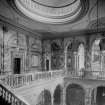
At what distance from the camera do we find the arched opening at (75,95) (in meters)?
14.5

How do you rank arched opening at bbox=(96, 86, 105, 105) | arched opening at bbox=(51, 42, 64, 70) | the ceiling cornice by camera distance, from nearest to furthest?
1. the ceiling cornice
2. arched opening at bbox=(96, 86, 105, 105)
3. arched opening at bbox=(51, 42, 64, 70)

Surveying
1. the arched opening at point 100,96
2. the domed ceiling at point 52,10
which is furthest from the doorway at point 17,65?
the arched opening at point 100,96

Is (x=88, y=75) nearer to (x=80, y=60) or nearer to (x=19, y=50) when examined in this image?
(x=80, y=60)

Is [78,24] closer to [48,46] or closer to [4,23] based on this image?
[48,46]

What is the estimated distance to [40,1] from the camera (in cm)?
1192

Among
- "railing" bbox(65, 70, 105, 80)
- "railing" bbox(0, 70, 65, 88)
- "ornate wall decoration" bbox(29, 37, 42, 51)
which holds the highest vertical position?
"ornate wall decoration" bbox(29, 37, 42, 51)

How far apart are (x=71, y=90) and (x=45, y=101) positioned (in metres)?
3.53

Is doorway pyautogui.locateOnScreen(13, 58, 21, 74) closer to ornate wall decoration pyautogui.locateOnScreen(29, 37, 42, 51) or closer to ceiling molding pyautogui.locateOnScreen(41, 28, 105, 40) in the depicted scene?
ornate wall decoration pyautogui.locateOnScreen(29, 37, 42, 51)

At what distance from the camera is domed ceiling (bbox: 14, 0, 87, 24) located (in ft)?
36.6

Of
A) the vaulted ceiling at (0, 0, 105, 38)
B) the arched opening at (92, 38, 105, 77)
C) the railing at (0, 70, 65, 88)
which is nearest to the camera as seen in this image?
the railing at (0, 70, 65, 88)

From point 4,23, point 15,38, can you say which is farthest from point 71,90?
point 4,23

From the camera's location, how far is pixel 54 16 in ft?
41.3

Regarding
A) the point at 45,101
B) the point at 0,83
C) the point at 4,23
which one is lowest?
the point at 45,101

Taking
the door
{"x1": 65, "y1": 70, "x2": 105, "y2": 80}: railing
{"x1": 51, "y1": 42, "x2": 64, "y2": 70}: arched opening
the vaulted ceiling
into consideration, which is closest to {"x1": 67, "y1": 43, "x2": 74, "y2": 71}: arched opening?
{"x1": 51, "y1": 42, "x2": 64, "y2": 70}: arched opening
